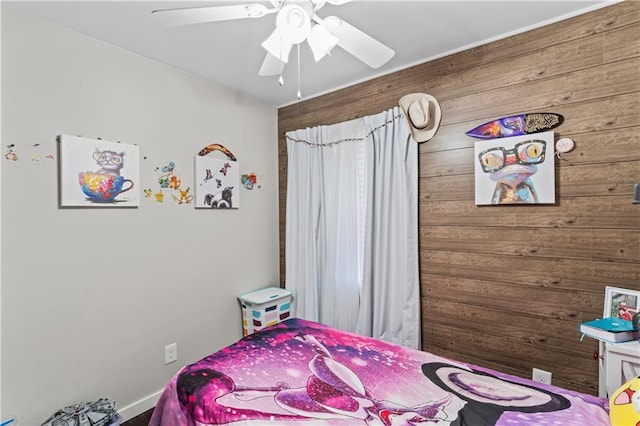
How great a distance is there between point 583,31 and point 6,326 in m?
3.56

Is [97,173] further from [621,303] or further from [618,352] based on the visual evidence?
[621,303]

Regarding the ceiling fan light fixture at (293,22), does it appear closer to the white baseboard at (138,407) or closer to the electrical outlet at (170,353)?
the electrical outlet at (170,353)

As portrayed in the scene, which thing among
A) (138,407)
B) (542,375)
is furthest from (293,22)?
(138,407)

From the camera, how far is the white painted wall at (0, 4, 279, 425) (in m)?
1.78

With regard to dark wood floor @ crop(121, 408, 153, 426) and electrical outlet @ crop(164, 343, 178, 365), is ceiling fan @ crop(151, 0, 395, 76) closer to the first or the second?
electrical outlet @ crop(164, 343, 178, 365)

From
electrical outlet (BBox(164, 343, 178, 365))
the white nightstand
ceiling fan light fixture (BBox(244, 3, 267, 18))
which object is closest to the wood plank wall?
the white nightstand

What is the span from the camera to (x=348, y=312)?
278cm

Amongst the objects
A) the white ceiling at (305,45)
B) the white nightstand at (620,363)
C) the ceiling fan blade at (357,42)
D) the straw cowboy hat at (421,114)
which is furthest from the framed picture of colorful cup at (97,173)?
the white nightstand at (620,363)

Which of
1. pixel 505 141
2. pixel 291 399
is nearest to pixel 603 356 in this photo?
pixel 505 141

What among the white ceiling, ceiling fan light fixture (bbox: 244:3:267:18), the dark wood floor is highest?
the white ceiling

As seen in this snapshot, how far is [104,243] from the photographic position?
2.10 metres

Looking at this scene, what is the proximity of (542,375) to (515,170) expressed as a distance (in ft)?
4.11

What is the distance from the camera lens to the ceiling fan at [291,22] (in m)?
1.27

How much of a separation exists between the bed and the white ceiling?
6.23ft
